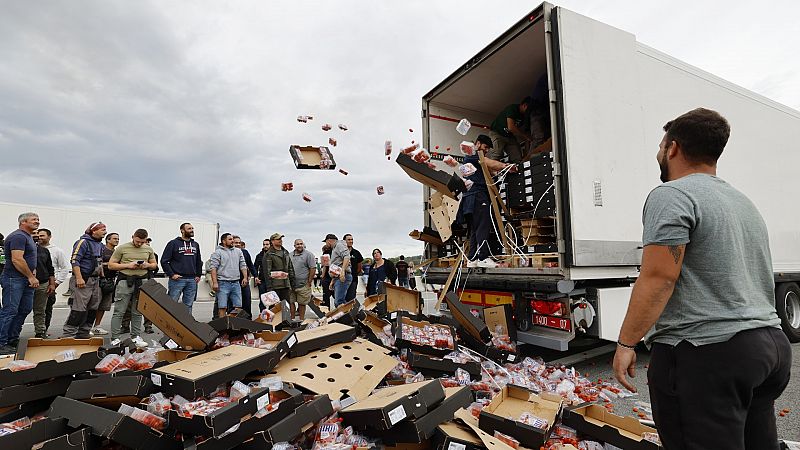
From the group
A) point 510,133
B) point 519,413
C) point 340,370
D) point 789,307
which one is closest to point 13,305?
point 340,370

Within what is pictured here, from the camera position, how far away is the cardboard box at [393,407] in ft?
6.66

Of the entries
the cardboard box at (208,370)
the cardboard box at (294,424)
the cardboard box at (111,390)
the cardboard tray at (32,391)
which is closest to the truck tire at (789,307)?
the cardboard box at (294,424)

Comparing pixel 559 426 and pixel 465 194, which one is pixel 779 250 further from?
pixel 559 426

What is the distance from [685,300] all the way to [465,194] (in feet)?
11.7

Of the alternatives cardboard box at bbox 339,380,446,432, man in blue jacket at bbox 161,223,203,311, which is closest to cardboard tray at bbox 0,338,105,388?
cardboard box at bbox 339,380,446,432

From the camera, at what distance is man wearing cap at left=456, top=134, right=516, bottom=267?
467 cm

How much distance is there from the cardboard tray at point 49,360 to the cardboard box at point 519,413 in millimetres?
2465

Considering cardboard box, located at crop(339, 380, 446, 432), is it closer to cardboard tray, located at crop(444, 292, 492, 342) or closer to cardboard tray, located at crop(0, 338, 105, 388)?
cardboard tray, located at crop(444, 292, 492, 342)

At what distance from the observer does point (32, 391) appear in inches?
94.0

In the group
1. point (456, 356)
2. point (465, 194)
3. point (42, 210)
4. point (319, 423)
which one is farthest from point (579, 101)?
point (42, 210)

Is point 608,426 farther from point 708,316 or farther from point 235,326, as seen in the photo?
point 235,326

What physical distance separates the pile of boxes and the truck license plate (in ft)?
1.87

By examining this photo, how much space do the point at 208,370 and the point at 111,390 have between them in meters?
0.52

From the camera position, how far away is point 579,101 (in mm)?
3566
